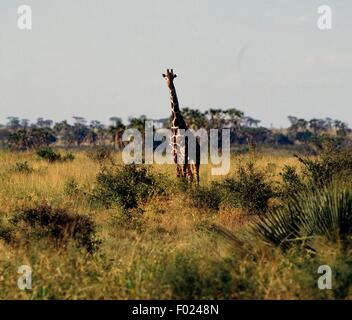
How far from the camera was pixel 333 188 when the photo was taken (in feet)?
29.1

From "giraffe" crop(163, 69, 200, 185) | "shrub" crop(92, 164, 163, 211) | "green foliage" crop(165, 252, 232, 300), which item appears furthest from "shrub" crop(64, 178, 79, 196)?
"green foliage" crop(165, 252, 232, 300)

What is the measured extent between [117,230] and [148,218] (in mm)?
1232

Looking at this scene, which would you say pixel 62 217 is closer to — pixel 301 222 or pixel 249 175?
pixel 301 222

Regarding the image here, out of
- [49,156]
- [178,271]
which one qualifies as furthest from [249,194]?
[49,156]

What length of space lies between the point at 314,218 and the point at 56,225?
325cm

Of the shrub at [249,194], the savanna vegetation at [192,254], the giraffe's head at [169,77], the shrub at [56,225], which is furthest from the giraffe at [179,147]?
the shrub at [56,225]

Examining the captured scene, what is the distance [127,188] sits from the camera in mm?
15250

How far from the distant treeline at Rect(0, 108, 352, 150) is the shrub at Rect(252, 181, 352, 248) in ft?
106

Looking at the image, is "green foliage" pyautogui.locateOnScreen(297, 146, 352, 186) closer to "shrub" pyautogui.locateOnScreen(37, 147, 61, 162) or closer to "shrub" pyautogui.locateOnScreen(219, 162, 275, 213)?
"shrub" pyautogui.locateOnScreen(219, 162, 275, 213)

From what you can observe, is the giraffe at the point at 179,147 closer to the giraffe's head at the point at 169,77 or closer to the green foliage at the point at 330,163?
the giraffe's head at the point at 169,77

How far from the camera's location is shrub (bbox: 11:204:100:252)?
31.0 feet

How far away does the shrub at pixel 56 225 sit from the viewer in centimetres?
944
